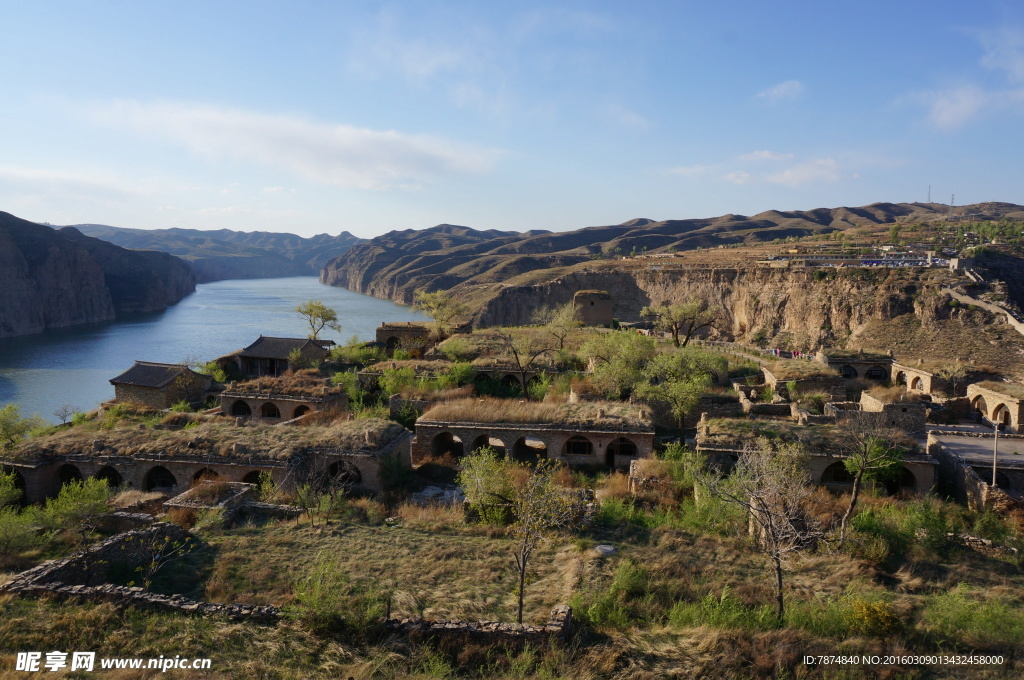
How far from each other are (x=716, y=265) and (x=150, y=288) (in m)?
115

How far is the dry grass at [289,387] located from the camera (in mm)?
27672

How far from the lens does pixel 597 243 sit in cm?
14788

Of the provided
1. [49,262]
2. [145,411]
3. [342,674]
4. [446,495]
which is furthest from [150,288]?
[342,674]

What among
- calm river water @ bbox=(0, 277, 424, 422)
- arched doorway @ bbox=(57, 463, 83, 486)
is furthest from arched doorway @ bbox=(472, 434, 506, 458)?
calm river water @ bbox=(0, 277, 424, 422)

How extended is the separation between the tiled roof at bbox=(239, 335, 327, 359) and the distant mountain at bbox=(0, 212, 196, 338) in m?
72.2

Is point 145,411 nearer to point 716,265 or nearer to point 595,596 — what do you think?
point 595,596

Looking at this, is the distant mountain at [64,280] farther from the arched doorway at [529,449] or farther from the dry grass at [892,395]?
the dry grass at [892,395]

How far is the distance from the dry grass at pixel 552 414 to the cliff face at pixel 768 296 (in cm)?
3882

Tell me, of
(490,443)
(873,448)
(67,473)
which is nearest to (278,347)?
(67,473)

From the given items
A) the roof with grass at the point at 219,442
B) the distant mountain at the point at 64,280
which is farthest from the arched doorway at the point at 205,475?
the distant mountain at the point at 64,280

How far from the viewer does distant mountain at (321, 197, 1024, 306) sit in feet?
381

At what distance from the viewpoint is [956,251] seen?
6075 cm

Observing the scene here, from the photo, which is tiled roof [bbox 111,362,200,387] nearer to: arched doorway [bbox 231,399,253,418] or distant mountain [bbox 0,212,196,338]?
arched doorway [bbox 231,399,253,418]

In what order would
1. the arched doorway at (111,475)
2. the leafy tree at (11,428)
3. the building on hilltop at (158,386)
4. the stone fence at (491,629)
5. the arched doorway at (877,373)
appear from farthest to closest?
the arched doorway at (877,373)
the building on hilltop at (158,386)
the leafy tree at (11,428)
the arched doorway at (111,475)
the stone fence at (491,629)
